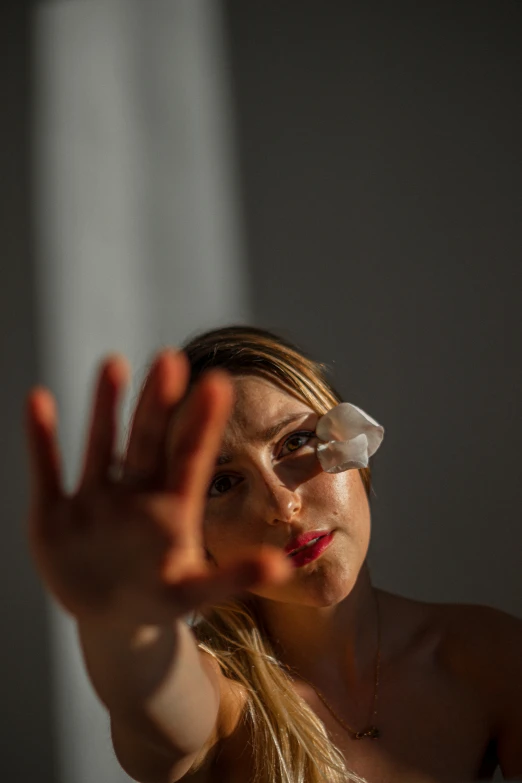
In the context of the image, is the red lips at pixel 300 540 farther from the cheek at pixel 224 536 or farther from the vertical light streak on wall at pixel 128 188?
the vertical light streak on wall at pixel 128 188

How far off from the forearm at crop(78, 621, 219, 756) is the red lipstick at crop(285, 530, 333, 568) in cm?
22

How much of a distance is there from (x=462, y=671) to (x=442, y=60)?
3.46 ft

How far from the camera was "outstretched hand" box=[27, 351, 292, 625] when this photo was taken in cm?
50

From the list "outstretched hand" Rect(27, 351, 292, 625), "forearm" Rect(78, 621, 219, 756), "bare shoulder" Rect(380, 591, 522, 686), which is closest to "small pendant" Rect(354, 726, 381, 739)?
"bare shoulder" Rect(380, 591, 522, 686)

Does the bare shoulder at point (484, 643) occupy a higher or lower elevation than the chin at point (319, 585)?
lower

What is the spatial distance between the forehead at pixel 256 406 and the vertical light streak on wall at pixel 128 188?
1.83 feet

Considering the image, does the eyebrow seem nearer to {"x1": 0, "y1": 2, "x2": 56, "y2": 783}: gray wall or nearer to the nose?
the nose

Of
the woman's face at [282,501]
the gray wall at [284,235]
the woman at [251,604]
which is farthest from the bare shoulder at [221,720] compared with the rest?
the gray wall at [284,235]

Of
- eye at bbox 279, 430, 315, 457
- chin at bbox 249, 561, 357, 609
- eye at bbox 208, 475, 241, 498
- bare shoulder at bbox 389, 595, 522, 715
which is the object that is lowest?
bare shoulder at bbox 389, 595, 522, 715

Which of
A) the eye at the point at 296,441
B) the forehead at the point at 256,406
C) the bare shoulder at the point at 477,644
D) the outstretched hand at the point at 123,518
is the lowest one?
the bare shoulder at the point at 477,644

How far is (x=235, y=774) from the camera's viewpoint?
87cm

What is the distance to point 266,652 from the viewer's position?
97 cm

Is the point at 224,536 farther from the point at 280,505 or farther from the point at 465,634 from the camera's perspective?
the point at 465,634

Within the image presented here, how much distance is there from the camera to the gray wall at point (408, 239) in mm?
1434
